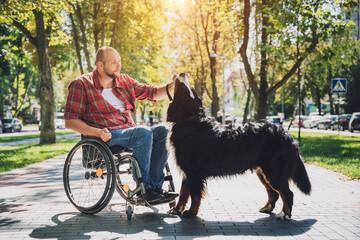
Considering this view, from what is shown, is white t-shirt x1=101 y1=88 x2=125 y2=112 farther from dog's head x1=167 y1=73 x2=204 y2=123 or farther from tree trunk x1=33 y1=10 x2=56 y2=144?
tree trunk x1=33 y1=10 x2=56 y2=144

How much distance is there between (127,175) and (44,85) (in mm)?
14498

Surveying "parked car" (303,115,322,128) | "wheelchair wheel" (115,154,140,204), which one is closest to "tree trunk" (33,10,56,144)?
"wheelchair wheel" (115,154,140,204)

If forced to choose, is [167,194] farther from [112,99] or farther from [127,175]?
[112,99]

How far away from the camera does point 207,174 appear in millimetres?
4426

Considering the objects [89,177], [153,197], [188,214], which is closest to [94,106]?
[89,177]

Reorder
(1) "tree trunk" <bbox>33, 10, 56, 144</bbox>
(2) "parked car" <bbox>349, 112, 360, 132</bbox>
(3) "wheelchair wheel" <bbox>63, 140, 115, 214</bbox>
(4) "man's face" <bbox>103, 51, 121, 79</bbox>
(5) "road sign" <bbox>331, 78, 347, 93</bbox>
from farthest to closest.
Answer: (2) "parked car" <bbox>349, 112, 360, 132</bbox>, (5) "road sign" <bbox>331, 78, 347, 93</bbox>, (1) "tree trunk" <bbox>33, 10, 56, 144</bbox>, (4) "man's face" <bbox>103, 51, 121, 79</bbox>, (3) "wheelchair wheel" <bbox>63, 140, 115, 214</bbox>

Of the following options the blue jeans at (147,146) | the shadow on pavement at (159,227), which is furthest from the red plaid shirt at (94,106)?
the shadow on pavement at (159,227)

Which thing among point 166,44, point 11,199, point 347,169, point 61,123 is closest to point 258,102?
point 347,169

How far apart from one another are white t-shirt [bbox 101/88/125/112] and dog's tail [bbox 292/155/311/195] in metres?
2.21

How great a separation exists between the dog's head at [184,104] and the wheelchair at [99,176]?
2.31 ft

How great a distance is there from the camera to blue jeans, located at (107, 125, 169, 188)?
14.3 feet

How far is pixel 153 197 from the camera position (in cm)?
438

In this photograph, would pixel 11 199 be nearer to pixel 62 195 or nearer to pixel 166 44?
pixel 62 195

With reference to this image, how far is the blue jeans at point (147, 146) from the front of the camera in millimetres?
4348
